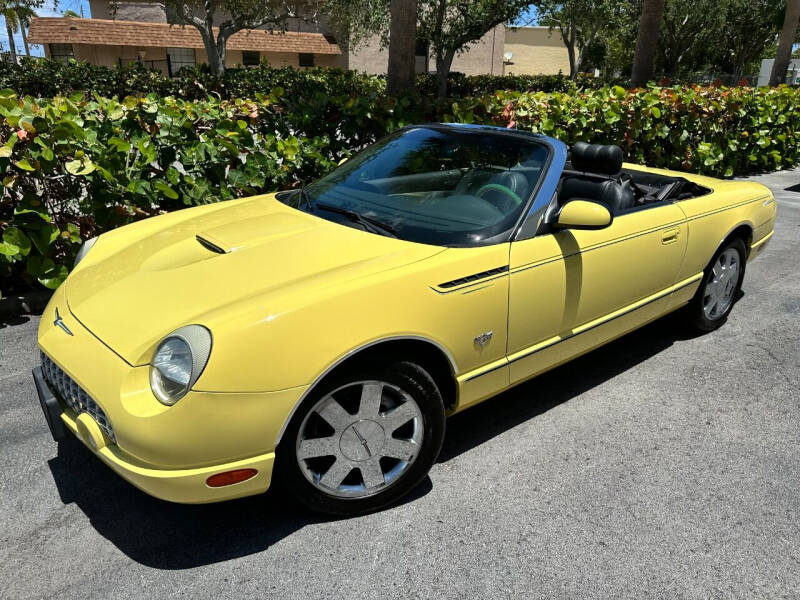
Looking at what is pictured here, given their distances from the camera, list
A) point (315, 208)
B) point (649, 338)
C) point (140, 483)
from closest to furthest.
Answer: point (140, 483)
point (315, 208)
point (649, 338)

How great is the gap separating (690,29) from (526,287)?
4429 centimetres

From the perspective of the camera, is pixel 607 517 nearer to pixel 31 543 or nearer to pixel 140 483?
pixel 140 483

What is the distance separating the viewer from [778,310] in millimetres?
5082

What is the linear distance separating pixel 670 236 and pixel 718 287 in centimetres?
102

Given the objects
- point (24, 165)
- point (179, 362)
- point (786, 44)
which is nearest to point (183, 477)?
point (179, 362)

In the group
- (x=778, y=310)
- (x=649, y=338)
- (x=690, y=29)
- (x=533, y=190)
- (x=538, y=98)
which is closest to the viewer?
(x=533, y=190)

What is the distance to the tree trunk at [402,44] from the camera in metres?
8.64

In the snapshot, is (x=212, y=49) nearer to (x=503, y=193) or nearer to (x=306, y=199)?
(x=306, y=199)

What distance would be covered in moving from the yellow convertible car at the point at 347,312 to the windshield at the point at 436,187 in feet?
0.04

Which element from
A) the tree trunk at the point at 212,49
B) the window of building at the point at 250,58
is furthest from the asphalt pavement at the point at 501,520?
the window of building at the point at 250,58

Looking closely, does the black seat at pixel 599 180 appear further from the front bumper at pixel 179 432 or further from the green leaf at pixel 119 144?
the green leaf at pixel 119 144

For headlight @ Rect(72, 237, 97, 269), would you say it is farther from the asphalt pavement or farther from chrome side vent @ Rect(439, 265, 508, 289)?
chrome side vent @ Rect(439, 265, 508, 289)

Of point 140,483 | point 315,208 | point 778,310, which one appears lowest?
point 778,310

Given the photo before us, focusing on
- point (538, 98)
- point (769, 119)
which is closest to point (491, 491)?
point (538, 98)
